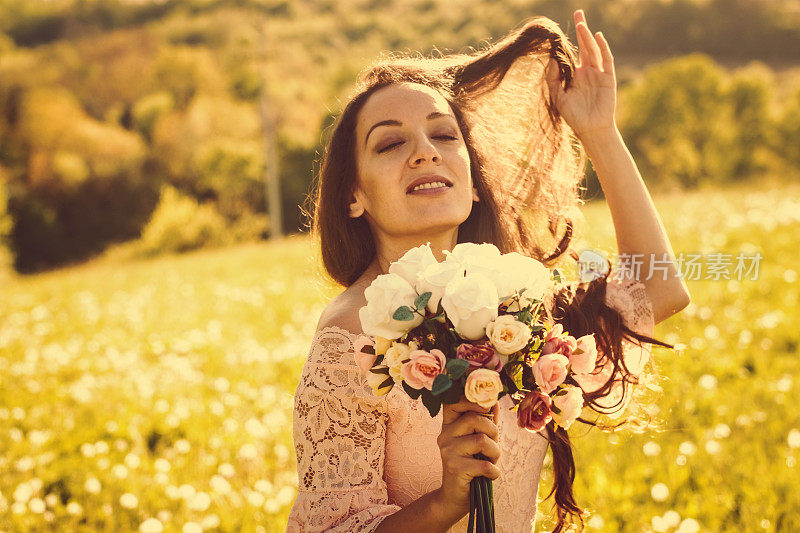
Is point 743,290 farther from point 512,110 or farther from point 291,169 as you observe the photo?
point 291,169

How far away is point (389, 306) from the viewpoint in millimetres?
1558

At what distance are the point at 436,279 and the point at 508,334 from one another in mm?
206

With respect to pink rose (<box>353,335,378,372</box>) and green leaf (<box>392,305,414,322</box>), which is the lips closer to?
pink rose (<box>353,335,378,372</box>)

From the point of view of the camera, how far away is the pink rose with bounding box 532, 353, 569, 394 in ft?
5.04

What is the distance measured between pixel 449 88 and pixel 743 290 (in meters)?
5.96

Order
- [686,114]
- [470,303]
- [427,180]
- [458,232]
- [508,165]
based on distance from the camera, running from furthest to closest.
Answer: [686,114]
[508,165]
[458,232]
[427,180]
[470,303]

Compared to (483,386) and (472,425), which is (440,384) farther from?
(472,425)

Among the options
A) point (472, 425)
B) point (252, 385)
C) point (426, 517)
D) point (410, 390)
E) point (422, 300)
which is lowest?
point (252, 385)

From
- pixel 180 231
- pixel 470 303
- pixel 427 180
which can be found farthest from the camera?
pixel 180 231

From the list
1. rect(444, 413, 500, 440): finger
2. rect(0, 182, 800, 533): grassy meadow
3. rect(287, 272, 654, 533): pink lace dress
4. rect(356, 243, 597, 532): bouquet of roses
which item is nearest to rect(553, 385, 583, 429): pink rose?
rect(356, 243, 597, 532): bouquet of roses

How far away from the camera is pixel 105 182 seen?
50156 millimetres

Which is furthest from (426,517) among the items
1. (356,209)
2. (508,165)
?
(508,165)

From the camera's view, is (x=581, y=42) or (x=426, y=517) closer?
(x=426, y=517)

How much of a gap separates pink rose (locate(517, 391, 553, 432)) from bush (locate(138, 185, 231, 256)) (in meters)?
40.0
